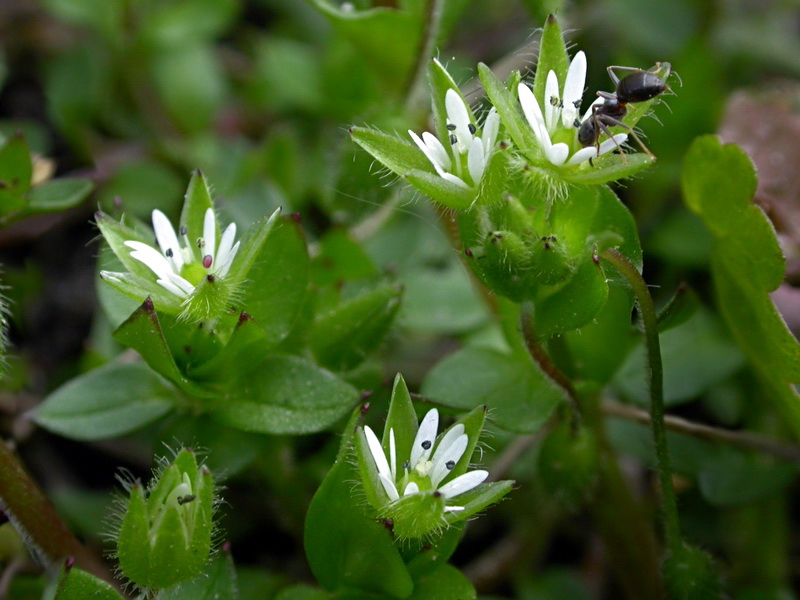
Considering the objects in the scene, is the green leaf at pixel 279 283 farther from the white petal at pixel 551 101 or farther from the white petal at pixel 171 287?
the white petal at pixel 551 101

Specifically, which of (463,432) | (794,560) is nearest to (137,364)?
(463,432)

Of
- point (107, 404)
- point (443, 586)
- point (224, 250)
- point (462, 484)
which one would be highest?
point (224, 250)

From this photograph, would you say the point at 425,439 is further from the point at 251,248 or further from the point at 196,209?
the point at 196,209

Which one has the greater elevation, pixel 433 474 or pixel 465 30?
pixel 465 30

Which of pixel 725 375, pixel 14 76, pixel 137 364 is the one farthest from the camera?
pixel 14 76

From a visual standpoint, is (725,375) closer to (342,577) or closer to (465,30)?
(342,577)

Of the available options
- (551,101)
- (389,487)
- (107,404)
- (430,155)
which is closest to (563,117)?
(551,101)
